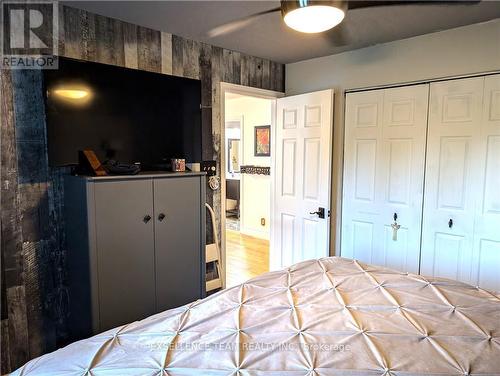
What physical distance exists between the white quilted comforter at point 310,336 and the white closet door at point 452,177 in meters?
1.15

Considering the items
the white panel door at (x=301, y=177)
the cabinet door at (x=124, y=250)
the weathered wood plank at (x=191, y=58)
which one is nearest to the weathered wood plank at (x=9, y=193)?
the cabinet door at (x=124, y=250)

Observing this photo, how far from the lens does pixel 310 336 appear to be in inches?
49.1

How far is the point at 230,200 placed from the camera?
699 centimetres

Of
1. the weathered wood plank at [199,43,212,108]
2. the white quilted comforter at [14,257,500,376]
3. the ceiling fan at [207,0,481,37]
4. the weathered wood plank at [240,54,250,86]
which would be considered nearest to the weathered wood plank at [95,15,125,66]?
the weathered wood plank at [199,43,212,108]

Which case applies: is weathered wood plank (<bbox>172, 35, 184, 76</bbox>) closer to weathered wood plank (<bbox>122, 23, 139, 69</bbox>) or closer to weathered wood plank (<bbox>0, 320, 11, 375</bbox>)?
weathered wood plank (<bbox>122, 23, 139, 69</bbox>)

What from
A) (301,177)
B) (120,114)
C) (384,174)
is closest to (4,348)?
(120,114)

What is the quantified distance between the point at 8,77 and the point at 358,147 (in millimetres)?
2682

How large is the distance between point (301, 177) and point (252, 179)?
2.61 meters

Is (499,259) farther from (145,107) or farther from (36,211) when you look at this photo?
(36,211)

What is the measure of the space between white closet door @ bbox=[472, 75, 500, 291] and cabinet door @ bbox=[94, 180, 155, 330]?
236 centimetres

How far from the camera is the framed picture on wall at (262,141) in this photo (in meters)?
5.75

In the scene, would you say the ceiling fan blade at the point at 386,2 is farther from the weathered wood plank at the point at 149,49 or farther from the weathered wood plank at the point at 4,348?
the weathered wood plank at the point at 4,348

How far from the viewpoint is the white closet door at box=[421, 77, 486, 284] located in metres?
2.61

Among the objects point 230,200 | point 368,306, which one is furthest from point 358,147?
point 230,200
